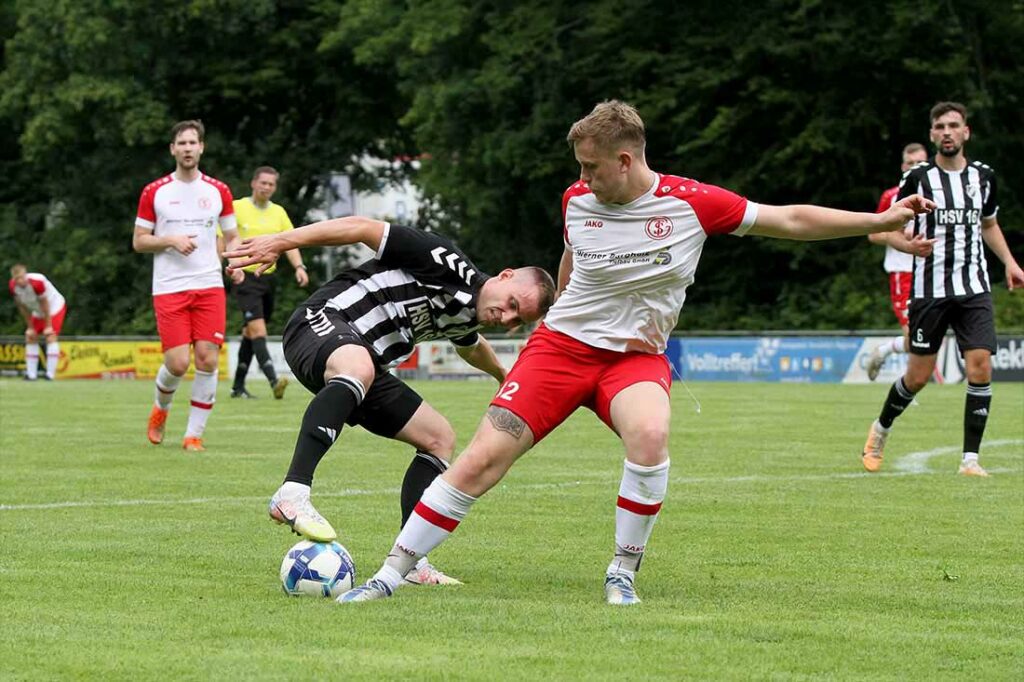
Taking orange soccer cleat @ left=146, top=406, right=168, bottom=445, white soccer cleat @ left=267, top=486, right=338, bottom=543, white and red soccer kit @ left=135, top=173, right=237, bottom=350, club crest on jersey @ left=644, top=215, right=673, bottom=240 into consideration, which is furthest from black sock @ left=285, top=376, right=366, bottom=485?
orange soccer cleat @ left=146, top=406, right=168, bottom=445

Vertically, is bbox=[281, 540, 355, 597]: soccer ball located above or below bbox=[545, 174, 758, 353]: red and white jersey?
below

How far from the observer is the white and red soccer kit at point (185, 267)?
43.3ft

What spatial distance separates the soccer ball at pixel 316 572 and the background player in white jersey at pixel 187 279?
695 cm

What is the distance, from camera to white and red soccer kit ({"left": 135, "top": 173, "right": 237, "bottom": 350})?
13.2m

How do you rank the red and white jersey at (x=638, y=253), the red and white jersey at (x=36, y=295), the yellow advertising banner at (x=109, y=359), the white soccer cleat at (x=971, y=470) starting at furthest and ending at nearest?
the yellow advertising banner at (x=109, y=359), the red and white jersey at (x=36, y=295), the white soccer cleat at (x=971, y=470), the red and white jersey at (x=638, y=253)

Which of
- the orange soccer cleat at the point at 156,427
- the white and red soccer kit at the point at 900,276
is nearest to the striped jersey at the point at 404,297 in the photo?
the orange soccer cleat at the point at 156,427

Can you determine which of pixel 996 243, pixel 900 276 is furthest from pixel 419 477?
pixel 900 276

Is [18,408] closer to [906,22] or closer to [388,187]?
[906,22]

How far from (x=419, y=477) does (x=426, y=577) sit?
643 mm

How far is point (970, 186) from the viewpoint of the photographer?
446 inches

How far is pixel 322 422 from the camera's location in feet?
21.9

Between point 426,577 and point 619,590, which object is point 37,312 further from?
point 619,590

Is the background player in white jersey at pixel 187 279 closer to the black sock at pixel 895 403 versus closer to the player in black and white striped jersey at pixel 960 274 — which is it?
the black sock at pixel 895 403

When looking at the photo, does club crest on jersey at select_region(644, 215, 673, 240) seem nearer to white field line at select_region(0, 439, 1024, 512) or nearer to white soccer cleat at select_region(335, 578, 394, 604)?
white soccer cleat at select_region(335, 578, 394, 604)
